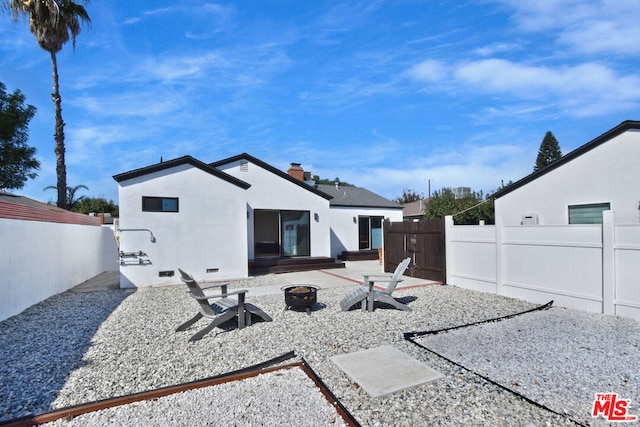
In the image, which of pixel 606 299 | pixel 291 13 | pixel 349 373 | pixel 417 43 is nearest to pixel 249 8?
pixel 291 13

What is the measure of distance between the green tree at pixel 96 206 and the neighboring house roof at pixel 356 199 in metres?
22.3

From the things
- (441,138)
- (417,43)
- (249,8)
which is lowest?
(441,138)

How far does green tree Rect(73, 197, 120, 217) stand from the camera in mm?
29191

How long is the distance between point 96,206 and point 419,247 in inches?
1257

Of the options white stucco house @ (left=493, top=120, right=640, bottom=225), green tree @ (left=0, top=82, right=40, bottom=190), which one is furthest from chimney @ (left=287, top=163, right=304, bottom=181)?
green tree @ (left=0, top=82, right=40, bottom=190)

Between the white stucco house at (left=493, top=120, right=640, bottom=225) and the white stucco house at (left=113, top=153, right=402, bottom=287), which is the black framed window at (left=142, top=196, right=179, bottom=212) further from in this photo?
the white stucco house at (left=493, top=120, right=640, bottom=225)

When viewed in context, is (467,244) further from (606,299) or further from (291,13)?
(291,13)

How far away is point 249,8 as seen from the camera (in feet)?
32.5

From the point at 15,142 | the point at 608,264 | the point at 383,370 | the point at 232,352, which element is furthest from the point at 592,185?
the point at 15,142

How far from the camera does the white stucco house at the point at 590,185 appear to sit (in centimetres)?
937

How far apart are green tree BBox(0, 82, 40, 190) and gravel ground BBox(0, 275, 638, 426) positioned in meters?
17.9

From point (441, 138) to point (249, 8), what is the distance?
13.7m

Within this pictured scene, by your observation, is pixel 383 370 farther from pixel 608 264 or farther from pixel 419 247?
pixel 419 247

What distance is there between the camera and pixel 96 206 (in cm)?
3025
